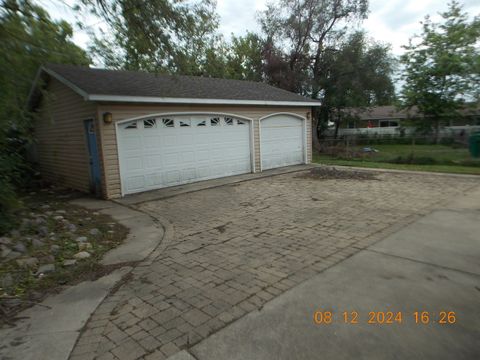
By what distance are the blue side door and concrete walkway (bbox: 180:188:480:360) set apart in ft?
23.4

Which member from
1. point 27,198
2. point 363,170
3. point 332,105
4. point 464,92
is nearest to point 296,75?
point 332,105

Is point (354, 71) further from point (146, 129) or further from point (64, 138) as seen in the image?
point (64, 138)

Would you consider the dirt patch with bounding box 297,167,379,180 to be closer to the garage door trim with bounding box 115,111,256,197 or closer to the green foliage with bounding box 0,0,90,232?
the garage door trim with bounding box 115,111,256,197

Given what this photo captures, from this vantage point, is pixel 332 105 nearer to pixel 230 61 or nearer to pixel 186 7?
pixel 230 61

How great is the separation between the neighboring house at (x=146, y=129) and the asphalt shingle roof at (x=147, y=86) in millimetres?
32

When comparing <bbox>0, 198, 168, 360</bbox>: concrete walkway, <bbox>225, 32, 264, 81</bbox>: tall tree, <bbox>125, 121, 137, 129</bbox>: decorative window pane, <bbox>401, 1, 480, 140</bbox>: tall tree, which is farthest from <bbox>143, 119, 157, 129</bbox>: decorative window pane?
<bbox>225, 32, 264, 81</bbox>: tall tree

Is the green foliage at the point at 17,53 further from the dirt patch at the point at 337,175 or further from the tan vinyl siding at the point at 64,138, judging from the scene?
the dirt patch at the point at 337,175

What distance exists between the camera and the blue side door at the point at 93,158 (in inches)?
352

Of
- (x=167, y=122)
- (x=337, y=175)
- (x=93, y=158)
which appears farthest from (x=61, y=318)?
(x=337, y=175)

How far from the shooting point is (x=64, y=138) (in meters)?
10.5

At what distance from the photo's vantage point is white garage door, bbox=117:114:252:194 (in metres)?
9.13

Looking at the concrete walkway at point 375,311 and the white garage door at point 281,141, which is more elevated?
the white garage door at point 281,141

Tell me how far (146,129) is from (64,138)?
10.1 ft
